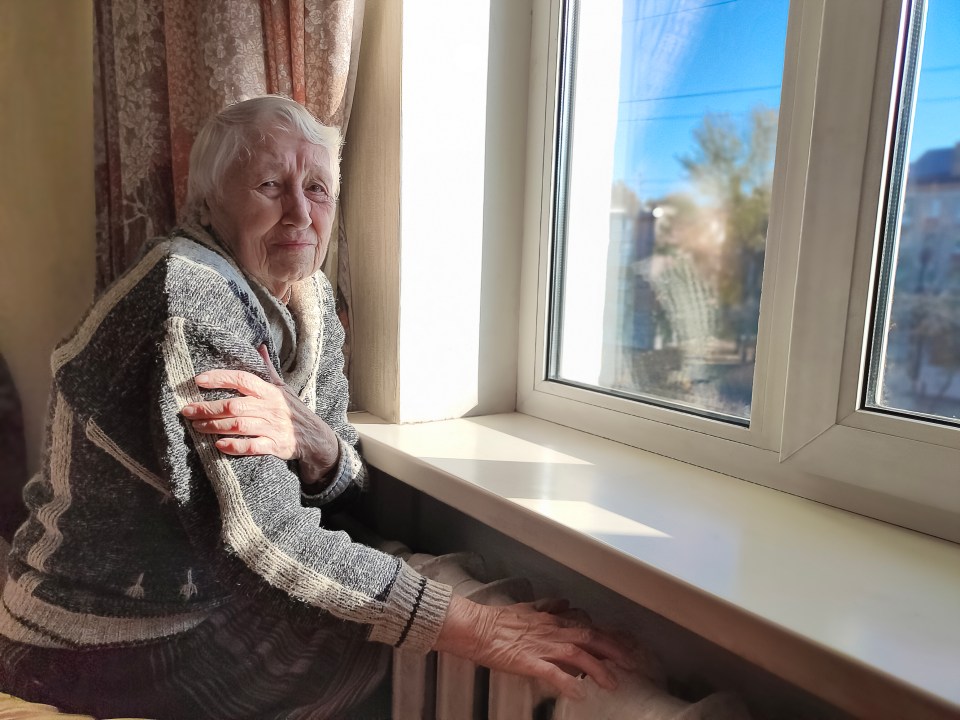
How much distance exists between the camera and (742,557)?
29.0 inches

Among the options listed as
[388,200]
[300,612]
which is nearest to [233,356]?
[300,612]

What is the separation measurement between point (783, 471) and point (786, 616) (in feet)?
1.14

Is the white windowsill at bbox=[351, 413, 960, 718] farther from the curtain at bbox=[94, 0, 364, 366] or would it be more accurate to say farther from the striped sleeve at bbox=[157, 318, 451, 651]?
the curtain at bbox=[94, 0, 364, 366]

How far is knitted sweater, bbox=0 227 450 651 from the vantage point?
82 centimetres

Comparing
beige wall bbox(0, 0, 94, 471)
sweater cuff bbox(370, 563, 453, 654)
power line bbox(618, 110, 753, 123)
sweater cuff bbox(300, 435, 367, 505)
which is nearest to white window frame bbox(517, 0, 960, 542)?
power line bbox(618, 110, 753, 123)

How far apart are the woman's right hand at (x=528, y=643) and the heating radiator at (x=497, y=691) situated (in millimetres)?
26

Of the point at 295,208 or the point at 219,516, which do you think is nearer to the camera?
the point at 219,516

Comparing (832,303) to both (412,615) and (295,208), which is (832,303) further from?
(295,208)

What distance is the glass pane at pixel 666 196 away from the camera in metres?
1.04

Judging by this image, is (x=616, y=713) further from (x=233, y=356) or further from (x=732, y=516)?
(x=233, y=356)

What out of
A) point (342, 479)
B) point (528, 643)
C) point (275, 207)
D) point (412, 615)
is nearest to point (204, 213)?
point (275, 207)

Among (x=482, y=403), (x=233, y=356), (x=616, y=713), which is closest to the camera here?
(x=616, y=713)

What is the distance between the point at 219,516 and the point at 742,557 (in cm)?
59

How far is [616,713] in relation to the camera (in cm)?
76
